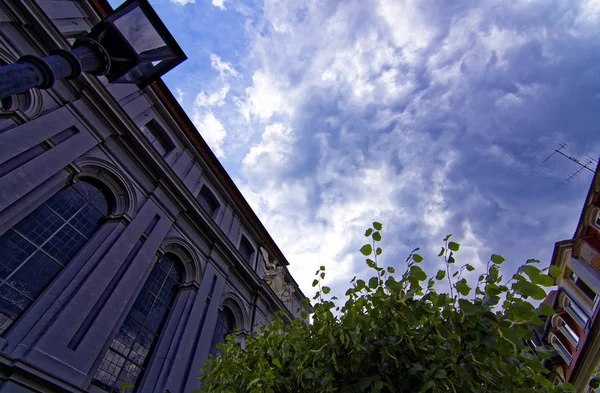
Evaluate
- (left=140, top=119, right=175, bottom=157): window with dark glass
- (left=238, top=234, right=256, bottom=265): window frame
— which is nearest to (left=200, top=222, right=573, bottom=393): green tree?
(left=140, top=119, right=175, bottom=157): window with dark glass

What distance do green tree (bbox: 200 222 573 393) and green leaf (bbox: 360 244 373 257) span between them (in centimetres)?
2

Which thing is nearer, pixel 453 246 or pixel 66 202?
pixel 453 246

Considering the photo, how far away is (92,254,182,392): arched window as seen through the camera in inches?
352

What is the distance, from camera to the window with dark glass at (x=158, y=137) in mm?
14516

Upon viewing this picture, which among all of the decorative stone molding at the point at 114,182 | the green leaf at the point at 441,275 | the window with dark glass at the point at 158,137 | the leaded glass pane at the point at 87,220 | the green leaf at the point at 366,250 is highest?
the window with dark glass at the point at 158,137

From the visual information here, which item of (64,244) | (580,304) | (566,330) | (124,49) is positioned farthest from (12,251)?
(566,330)

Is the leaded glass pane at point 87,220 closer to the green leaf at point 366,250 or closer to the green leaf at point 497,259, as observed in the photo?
the green leaf at point 366,250

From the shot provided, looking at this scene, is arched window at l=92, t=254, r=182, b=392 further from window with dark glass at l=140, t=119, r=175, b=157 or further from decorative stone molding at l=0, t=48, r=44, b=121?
decorative stone molding at l=0, t=48, r=44, b=121

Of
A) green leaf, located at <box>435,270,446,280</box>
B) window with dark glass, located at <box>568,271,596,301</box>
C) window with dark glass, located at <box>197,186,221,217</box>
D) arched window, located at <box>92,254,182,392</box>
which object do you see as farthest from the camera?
window with dark glass, located at <box>197,186,221,217</box>

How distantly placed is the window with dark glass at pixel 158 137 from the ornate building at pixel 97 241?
0.18ft

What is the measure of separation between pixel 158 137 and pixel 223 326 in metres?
9.15

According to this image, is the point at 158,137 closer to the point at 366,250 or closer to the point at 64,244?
the point at 64,244

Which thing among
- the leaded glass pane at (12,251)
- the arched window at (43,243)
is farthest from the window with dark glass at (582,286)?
the leaded glass pane at (12,251)

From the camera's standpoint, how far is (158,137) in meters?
15.1
